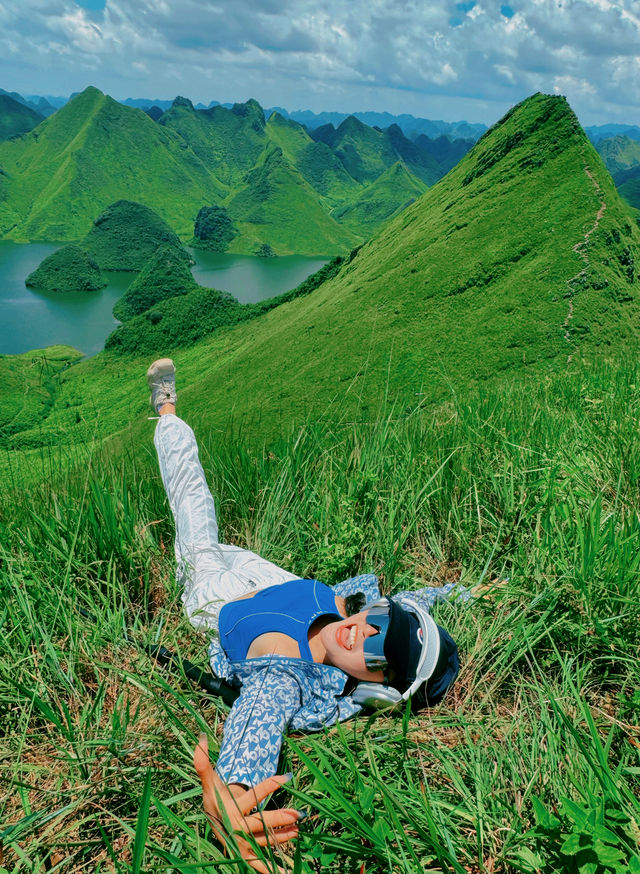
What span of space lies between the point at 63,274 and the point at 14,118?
12374 cm

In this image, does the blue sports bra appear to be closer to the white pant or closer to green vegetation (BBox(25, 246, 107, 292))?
the white pant

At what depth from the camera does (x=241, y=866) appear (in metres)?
1.23

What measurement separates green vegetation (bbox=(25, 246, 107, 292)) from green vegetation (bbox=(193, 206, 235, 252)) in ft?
99.9

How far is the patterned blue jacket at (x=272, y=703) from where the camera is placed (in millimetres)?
1521

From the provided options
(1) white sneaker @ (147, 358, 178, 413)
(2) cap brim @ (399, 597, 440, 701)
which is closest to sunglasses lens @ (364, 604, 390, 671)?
(2) cap brim @ (399, 597, 440, 701)

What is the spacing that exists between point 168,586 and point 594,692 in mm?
1504

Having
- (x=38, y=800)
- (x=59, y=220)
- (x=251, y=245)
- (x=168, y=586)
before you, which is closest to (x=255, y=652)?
(x=168, y=586)

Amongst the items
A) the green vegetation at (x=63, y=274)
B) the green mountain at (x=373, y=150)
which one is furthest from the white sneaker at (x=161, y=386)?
the green mountain at (x=373, y=150)

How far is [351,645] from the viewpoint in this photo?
1.94m

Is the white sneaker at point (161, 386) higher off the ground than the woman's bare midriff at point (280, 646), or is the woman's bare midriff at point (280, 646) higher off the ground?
the white sneaker at point (161, 386)

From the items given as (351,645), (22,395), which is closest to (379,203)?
(22,395)

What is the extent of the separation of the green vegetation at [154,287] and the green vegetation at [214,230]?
133ft

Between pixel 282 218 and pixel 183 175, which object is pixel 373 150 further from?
pixel 282 218

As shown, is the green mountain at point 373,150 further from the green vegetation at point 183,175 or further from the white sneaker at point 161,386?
the white sneaker at point 161,386
